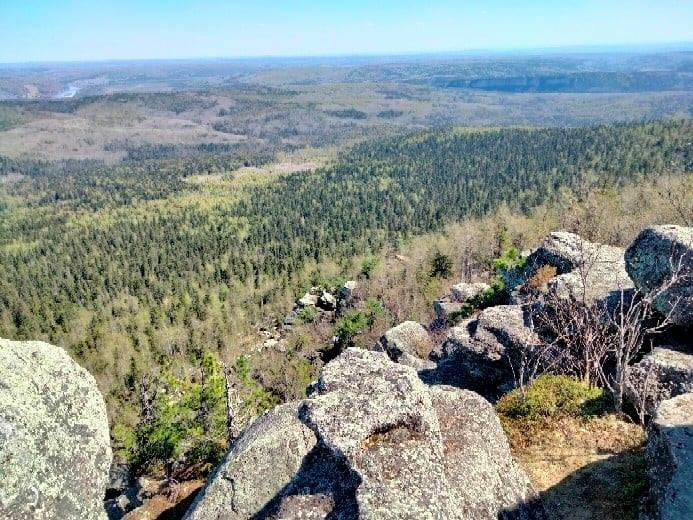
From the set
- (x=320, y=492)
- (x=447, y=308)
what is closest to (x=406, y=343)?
(x=447, y=308)

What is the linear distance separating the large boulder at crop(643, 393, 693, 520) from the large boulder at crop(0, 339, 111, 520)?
1122cm

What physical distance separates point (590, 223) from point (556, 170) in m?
108

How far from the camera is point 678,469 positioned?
1138cm

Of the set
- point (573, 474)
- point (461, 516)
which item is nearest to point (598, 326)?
point (573, 474)

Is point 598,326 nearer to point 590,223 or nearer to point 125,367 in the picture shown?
point 590,223

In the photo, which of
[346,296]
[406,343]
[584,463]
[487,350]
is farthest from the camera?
[346,296]

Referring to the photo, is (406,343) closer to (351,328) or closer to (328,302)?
(351,328)

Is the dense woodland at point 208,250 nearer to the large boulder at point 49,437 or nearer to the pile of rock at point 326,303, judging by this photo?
the pile of rock at point 326,303

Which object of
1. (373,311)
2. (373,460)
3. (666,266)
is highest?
(666,266)

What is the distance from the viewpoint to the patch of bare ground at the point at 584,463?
14062mm

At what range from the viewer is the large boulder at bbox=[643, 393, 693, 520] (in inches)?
431

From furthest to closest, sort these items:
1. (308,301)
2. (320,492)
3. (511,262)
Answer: (308,301)
(511,262)
(320,492)

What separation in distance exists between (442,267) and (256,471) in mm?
74682

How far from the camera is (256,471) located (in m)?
13.6
